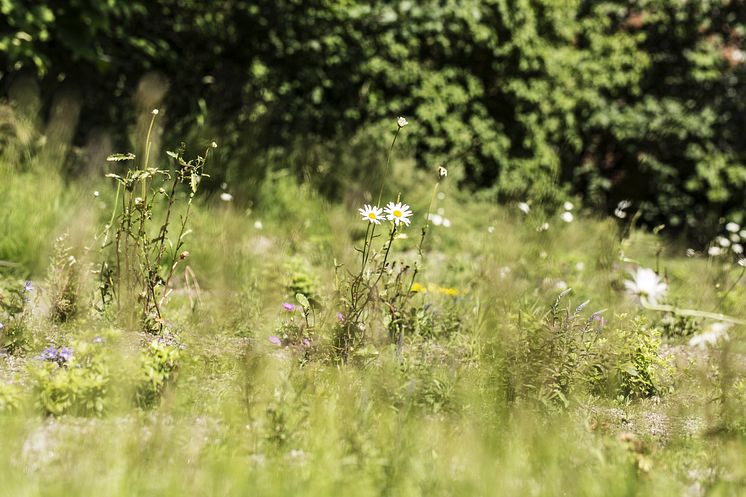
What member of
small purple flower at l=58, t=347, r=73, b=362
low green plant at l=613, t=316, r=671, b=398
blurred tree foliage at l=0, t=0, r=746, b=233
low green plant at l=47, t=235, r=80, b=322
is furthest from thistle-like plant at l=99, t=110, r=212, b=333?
blurred tree foliage at l=0, t=0, r=746, b=233

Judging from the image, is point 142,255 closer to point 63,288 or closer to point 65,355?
point 63,288

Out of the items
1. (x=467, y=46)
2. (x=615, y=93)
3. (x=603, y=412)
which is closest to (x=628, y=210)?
(x=615, y=93)

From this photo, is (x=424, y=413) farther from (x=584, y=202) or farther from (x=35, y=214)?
(x=584, y=202)

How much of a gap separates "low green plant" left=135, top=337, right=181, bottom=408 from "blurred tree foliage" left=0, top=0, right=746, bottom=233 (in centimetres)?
311

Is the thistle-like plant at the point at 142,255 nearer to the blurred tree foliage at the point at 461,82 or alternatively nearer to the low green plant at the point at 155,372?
the low green plant at the point at 155,372

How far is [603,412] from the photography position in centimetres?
273

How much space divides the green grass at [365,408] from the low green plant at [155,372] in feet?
0.09

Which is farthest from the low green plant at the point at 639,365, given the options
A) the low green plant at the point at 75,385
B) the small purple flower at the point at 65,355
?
the small purple flower at the point at 65,355

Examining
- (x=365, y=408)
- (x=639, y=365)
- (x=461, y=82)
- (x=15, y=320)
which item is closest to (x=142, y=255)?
(x=15, y=320)

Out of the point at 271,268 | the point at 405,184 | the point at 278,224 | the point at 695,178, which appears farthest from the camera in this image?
the point at 695,178

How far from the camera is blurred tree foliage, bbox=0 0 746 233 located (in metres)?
6.25

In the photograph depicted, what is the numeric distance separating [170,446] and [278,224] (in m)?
3.19

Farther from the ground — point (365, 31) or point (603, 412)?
point (365, 31)

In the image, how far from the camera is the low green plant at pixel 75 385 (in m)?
2.30
